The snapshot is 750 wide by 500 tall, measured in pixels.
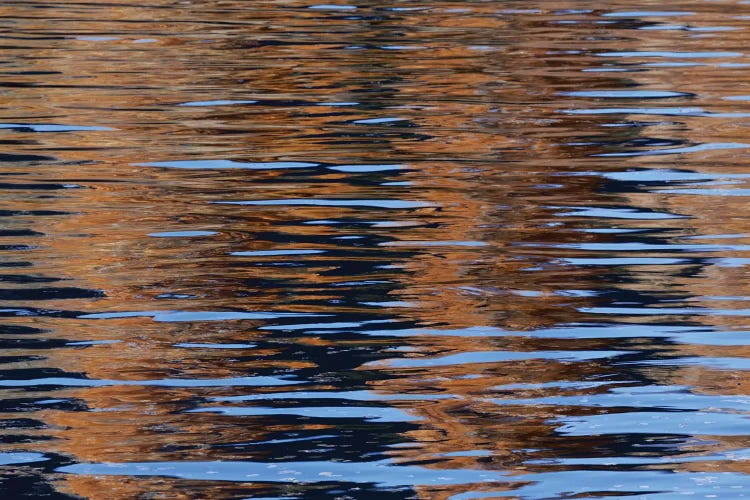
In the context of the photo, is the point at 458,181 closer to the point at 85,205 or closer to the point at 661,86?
the point at 85,205

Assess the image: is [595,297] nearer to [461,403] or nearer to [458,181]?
[461,403]

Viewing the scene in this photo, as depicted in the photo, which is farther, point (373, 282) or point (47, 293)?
point (373, 282)

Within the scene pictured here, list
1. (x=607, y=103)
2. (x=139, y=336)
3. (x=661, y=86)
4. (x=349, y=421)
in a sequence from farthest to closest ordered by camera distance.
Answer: (x=661, y=86)
(x=607, y=103)
(x=139, y=336)
(x=349, y=421)

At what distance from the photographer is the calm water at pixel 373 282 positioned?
3707 millimetres

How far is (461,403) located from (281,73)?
5.54 metres

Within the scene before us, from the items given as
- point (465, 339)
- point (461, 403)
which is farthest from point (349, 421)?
point (465, 339)

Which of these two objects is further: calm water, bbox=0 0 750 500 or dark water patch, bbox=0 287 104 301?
dark water patch, bbox=0 287 104 301

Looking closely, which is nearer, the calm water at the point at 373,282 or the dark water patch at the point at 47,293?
the calm water at the point at 373,282

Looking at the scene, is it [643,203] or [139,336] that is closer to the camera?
[139,336]

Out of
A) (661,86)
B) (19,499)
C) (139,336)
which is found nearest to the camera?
(19,499)

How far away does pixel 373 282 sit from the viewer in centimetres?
500

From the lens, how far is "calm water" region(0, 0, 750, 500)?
3.71 meters

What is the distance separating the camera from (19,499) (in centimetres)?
344

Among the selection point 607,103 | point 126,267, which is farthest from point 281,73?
point 126,267
